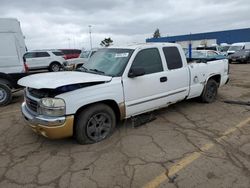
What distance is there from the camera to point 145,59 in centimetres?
509

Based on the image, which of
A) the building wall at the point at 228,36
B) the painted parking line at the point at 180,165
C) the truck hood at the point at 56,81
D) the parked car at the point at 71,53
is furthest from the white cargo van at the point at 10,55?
the building wall at the point at 228,36

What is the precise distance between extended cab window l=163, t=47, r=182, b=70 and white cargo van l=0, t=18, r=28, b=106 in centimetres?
523

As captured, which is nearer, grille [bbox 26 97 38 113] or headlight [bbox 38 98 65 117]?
headlight [bbox 38 98 65 117]

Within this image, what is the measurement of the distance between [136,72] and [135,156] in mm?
1574

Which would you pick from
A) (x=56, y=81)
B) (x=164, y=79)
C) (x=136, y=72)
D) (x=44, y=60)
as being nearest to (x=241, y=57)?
(x=44, y=60)

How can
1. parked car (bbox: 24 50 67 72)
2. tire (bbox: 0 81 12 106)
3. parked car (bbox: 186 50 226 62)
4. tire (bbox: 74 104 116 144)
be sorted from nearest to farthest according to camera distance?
tire (bbox: 74 104 116 144), parked car (bbox: 186 50 226 62), tire (bbox: 0 81 12 106), parked car (bbox: 24 50 67 72)

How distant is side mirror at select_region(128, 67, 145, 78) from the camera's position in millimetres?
4602

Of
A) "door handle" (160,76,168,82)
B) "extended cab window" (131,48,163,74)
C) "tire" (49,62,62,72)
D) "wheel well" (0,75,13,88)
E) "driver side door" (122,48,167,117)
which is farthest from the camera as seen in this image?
"tire" (49,62,62,72)

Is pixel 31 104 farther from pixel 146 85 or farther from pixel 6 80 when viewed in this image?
pixel 6 80

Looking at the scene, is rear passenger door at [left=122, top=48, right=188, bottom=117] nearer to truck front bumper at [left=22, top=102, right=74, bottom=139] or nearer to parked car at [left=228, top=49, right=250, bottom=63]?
truck front bumper at [left=22, top=102, right=74, bottom=139]

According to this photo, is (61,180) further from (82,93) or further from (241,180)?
(241,180)

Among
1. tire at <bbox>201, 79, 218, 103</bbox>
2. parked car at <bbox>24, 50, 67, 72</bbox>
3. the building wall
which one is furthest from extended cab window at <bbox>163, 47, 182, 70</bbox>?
the building wall

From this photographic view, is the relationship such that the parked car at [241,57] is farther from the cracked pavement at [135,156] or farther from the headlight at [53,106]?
the headlight at [53,106]

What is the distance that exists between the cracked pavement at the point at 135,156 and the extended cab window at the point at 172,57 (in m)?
1.25
